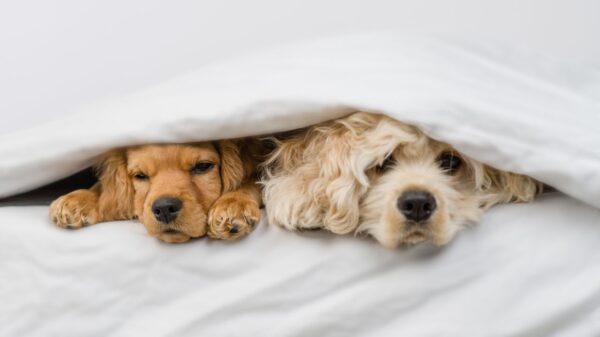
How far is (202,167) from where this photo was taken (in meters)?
1.37

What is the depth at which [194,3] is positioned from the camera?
220cm

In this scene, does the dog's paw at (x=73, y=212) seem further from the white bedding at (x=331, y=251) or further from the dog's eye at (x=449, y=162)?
the dog's eye at (x=449, y=162)

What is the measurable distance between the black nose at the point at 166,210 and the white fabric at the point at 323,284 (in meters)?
0.05

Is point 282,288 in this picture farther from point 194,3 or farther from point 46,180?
point 194,3

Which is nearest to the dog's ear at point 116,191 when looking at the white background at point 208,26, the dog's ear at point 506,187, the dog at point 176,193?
the dog at point 176,193

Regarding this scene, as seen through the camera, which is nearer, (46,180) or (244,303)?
(244,303)

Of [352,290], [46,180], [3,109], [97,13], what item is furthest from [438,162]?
[3,109]

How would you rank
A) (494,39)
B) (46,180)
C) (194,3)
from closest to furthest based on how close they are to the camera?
(46,180), (494,39), (194,3)

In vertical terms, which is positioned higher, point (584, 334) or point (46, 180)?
point (46, 180)

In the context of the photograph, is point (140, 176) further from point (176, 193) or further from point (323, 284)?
point (323, 284)

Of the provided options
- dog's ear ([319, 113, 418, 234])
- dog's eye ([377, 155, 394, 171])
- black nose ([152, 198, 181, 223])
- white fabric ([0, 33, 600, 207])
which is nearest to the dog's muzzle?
black nose ([152, 198, 181, 223])

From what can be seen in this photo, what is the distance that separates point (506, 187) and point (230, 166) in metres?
0.55

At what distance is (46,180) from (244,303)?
1.67 ft

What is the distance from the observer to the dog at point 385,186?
115cm
